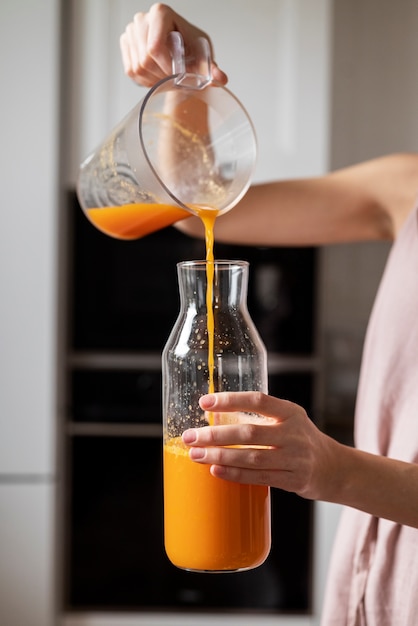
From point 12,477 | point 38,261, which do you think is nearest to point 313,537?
point 12,477

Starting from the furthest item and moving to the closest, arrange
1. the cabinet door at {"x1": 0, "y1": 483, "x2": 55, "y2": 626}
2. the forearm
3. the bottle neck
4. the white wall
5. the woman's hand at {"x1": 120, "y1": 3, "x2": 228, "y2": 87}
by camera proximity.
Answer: the white wall → the cabinet door at {"x1": 0, "y1": 483, "x2": 55, "y2": 626} → the forearm → the woman's hand at {"x1": 120, "y1": 3, "x2": 228, "y2": 87} → the bottle neck

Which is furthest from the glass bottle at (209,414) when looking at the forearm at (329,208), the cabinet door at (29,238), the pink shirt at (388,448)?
the cabinet door at (29,238)

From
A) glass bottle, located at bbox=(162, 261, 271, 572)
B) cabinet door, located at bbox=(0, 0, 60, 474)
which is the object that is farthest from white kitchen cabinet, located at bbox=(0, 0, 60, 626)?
glass bottle, located at bbox=(162, 261, 271, 572)

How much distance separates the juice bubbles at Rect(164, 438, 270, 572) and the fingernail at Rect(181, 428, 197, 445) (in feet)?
0.17

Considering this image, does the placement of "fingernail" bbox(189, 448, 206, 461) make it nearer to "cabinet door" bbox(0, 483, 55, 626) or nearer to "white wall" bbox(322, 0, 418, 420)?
"cabinet door" bbox(0, 483, 55, 626)

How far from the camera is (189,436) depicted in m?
0.71

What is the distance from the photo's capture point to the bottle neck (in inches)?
31.2

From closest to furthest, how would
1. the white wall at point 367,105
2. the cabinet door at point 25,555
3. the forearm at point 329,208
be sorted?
the forearm at point 329,208 < the cabinet door at point 25,555 < the white wall at point 367,105

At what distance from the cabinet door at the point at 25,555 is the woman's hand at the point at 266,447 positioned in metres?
1.40

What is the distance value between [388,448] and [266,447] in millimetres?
371

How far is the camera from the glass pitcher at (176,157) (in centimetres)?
97

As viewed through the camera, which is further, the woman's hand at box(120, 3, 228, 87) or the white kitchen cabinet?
the white kitchen cabinet

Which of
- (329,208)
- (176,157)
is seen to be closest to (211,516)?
(176,157)

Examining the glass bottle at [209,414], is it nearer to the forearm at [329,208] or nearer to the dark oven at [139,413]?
the forearm at [329,208]
